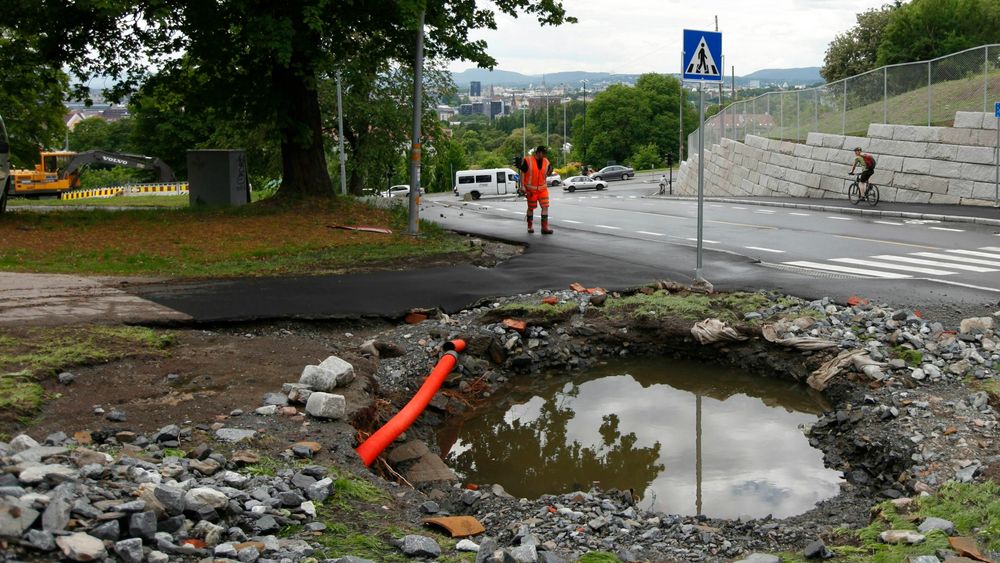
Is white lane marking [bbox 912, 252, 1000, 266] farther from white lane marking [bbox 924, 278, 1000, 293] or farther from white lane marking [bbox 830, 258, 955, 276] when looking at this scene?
white lane marking [bbox 924, 278, 1000, 293]

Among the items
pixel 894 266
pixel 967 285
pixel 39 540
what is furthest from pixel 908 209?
pixel 39 540

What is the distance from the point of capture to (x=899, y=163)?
94.5ft

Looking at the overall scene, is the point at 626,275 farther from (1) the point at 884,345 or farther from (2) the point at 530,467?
(2) the point at 530,467

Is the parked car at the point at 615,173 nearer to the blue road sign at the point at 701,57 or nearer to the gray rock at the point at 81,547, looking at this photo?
the blue road sign at the point at 701,57

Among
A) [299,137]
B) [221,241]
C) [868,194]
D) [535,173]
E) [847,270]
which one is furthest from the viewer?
[868,194]

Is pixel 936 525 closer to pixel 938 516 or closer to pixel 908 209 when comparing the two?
pixel 938 516

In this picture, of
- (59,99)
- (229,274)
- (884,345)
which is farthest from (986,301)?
(59,99)

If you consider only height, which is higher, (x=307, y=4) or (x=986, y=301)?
(x=307, y=4)

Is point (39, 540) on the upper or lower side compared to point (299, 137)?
lower

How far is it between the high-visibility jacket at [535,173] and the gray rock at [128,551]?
603 inches

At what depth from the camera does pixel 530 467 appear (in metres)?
8.20

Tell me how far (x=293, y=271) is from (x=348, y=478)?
8.01 meters

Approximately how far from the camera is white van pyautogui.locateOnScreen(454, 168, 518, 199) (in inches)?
2630

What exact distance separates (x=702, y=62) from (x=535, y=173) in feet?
25.0
